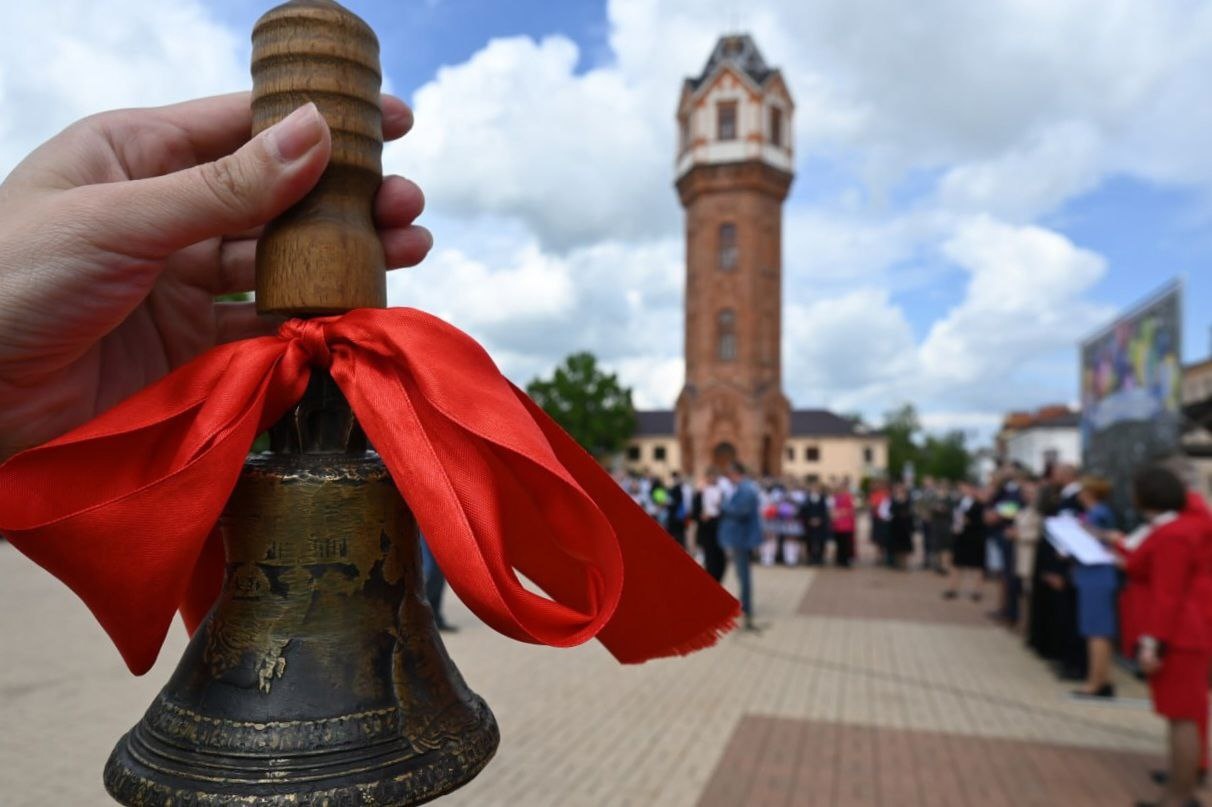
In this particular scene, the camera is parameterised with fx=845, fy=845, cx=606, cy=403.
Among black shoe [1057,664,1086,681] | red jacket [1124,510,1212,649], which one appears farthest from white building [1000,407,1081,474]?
red jacket [1124,510,1212,649]

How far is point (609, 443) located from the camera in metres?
64.2

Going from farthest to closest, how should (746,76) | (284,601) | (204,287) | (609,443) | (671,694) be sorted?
(609,443), (746,76), (671,694), (204,287), (284,601)

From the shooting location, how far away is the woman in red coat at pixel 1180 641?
202 inches

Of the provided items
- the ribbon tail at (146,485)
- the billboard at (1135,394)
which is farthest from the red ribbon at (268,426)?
the billboard at (1135,394)

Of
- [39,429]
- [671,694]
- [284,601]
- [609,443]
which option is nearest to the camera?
[284,601]

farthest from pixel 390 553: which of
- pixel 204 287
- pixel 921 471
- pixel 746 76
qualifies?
pixel 921 471

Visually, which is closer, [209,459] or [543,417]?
[209,459]

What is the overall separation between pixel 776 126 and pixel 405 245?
49.4 meters

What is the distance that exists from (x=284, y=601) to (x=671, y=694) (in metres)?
7.00

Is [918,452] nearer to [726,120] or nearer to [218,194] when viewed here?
[726,120]

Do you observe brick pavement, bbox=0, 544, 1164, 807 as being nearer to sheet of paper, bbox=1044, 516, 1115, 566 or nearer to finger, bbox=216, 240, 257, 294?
sheet of paper, bbox=1044, 516, 1115, 566

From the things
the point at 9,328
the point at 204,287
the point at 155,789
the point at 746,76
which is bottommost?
the point at 155,789

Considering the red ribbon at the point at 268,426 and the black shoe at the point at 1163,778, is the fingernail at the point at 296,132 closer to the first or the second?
the red ribbon at the point at 268,426

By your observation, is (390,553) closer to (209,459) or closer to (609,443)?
(209,459)
